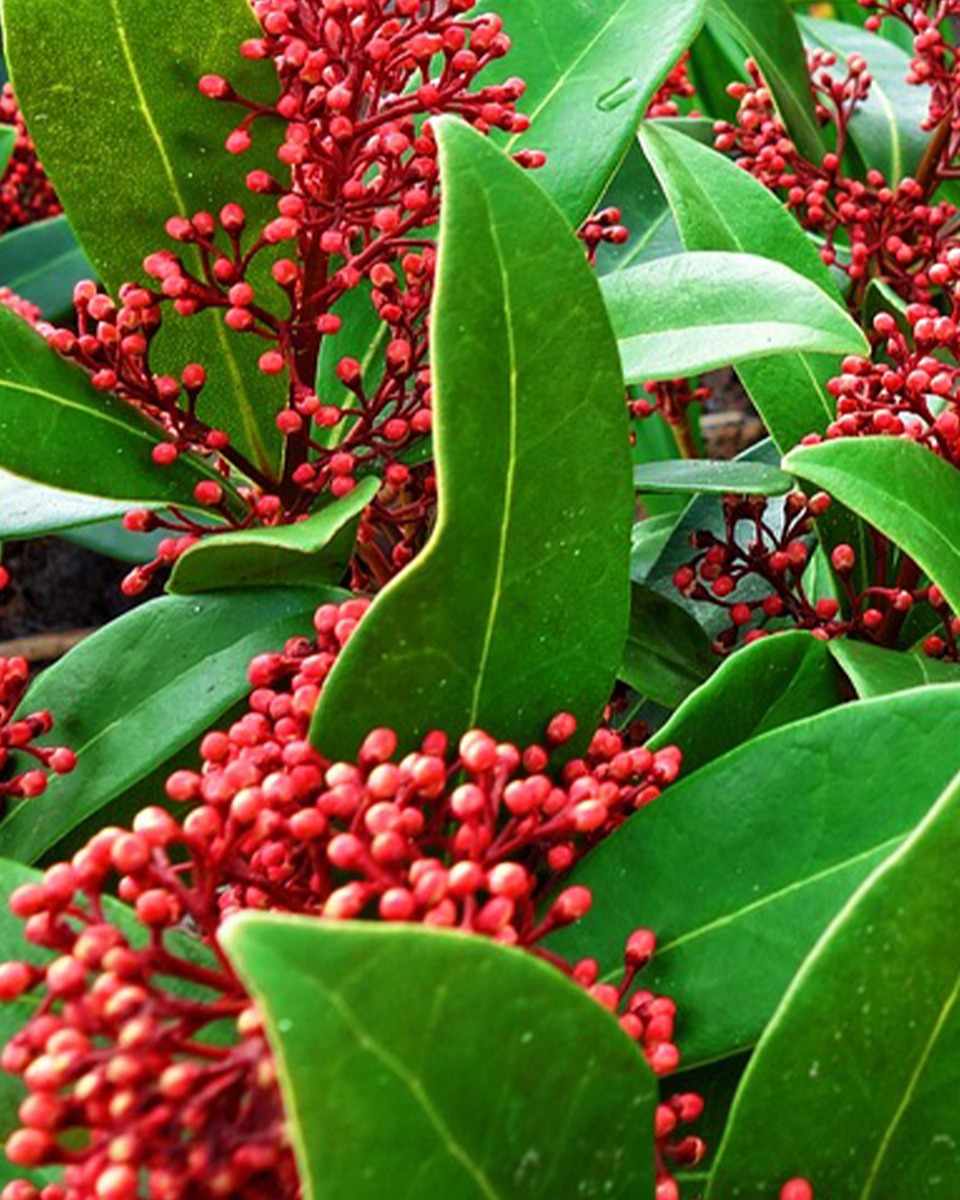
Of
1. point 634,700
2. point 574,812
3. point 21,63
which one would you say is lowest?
point 634,700

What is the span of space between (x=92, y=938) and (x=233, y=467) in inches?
20.7

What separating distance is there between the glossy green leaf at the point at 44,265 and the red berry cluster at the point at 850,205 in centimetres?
78

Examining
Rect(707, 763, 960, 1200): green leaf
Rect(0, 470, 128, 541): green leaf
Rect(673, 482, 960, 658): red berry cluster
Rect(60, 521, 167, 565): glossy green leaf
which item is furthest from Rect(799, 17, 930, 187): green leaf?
Rect(707, 763, 960, 1200): green leaf

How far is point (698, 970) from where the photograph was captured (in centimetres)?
75

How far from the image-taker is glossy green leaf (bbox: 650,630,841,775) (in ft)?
2.81

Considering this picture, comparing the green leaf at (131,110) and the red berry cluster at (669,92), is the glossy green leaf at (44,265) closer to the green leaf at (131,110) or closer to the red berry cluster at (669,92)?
the red berry cluster at (669,92)

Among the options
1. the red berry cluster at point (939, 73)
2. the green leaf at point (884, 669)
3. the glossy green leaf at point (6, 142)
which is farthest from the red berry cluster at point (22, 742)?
the red berry cluster at point (939, 73)

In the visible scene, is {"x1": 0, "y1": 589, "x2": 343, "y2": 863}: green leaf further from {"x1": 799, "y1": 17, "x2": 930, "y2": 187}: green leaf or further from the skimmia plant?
{"x1": 799, "y1": 17, "x2": 930, "y2": 187}: green leaf

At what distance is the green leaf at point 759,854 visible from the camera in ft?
2.43

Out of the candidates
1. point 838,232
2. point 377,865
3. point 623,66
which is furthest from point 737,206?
point 377,865

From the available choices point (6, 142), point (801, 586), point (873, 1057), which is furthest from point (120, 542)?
point (873, 1057)

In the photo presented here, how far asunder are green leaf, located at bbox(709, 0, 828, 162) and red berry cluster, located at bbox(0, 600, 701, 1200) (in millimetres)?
810

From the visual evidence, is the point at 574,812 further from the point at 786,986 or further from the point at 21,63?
the point at 21,63

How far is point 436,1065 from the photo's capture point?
55 centimetres
